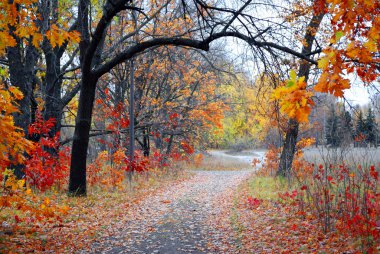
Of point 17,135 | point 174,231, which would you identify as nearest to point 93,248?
point 174,231

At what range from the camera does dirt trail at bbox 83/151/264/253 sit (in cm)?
658

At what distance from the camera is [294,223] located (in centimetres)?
757

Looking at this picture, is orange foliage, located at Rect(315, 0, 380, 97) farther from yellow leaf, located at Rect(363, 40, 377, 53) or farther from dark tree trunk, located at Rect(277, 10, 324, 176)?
dark tree trunk, located at Rect(277, 10, 324, 176)

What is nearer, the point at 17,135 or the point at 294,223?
the point at 17,135

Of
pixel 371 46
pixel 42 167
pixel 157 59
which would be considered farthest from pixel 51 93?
pixel 371 46

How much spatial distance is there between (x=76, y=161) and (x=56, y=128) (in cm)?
366

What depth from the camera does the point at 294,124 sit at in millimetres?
14000

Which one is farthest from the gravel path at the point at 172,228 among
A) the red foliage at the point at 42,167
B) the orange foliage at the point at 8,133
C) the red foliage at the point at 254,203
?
the red foliage at the point at 42,167

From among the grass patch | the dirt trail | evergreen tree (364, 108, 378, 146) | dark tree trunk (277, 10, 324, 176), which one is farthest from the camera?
the grass patch

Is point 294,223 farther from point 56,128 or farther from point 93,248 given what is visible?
point 56,128

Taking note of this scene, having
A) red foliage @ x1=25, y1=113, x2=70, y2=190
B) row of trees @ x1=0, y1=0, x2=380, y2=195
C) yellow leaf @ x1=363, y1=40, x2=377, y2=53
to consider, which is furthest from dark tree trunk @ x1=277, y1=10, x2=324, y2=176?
red foliage @ x1=25, y1=113, x2=70, y2=190

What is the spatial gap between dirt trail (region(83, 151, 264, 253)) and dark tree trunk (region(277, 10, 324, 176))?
2.29m

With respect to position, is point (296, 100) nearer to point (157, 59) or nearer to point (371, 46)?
point (371, 46)

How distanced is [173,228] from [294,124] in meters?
7.72
